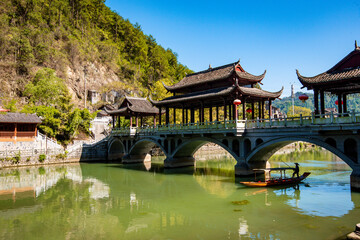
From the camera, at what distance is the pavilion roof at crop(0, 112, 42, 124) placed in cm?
3653

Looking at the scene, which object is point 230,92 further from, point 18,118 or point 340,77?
point 18,118

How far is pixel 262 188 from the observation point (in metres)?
22.0

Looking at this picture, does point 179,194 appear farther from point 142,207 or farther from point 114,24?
point 114,24

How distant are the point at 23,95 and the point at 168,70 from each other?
44506 millimetres

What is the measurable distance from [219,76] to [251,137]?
9152mm

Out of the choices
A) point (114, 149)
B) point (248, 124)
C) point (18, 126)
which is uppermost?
point (18, 126)

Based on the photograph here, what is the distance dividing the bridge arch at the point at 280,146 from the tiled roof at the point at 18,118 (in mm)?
30146

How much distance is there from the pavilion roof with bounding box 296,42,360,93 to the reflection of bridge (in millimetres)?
2475

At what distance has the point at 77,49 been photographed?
66312mm

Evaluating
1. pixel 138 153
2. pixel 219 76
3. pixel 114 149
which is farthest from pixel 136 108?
pixel 219 76

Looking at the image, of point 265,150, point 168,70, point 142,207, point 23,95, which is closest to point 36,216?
point 142,207

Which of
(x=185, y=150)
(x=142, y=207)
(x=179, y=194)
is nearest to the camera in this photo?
(x=142, y=207)

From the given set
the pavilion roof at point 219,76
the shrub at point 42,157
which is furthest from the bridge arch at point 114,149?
the pavilion roof at point 219,76

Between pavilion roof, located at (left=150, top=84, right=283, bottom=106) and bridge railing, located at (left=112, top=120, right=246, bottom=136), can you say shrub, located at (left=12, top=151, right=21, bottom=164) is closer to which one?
bridge railing, located at (left=112, top=120, right=246, bottom=136)
